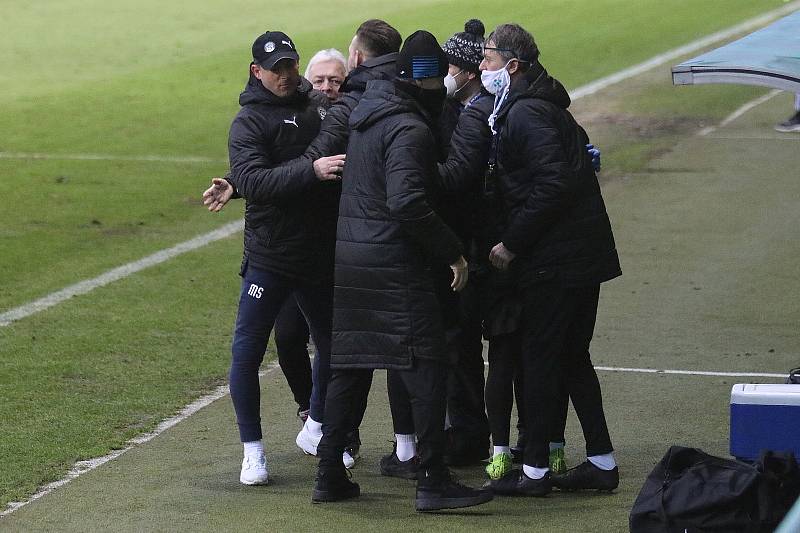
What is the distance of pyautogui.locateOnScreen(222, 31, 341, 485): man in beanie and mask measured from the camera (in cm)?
625

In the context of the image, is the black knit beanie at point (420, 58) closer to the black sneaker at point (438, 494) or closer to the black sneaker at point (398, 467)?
the black sneaker at point (438, 494)

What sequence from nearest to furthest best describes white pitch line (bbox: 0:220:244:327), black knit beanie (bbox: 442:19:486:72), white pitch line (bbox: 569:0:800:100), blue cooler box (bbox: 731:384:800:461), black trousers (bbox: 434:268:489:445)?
blue cooler box (bbox: 731:384:800:461) → black knit beanie (bbox: 442:19:486:72) → black trousers (bbox: 434:268:489:445) → white pitch line (bbox: 0:220:244:327) → white pitch line (bbox: 569:0:800:100)

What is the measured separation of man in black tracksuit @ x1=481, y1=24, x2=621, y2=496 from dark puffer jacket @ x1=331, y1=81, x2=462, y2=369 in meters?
0.37

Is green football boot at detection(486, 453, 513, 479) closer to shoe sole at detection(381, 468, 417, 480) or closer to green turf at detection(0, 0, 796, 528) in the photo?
shoe sole at detection(381, 468, 417, 480)

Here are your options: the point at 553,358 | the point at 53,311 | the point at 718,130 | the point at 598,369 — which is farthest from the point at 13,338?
the point at 718,130

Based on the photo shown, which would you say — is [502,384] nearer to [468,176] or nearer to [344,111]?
[468,176]

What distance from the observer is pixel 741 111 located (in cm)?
2016

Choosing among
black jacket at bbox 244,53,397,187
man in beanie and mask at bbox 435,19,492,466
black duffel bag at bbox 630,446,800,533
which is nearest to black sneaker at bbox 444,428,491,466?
man in beanie and mask at bbox 435,19,492,466

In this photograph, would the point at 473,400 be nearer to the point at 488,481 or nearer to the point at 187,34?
the point at 488,481

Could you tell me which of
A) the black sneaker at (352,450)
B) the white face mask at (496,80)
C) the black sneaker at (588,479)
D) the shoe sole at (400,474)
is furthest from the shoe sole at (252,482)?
the white face mask at (496,80)

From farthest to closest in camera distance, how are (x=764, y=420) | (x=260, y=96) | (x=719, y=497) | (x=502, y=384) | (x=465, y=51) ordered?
(x=465, y=51) < (x=502, y=384) < (x=260, y=96) < (x=764, y=420) < (x=719, y=497)

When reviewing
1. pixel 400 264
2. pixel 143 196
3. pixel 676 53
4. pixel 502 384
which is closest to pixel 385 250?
pixel 400 264

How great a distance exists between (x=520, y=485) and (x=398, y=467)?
0.64 metres

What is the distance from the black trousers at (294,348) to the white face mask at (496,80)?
1.57m
